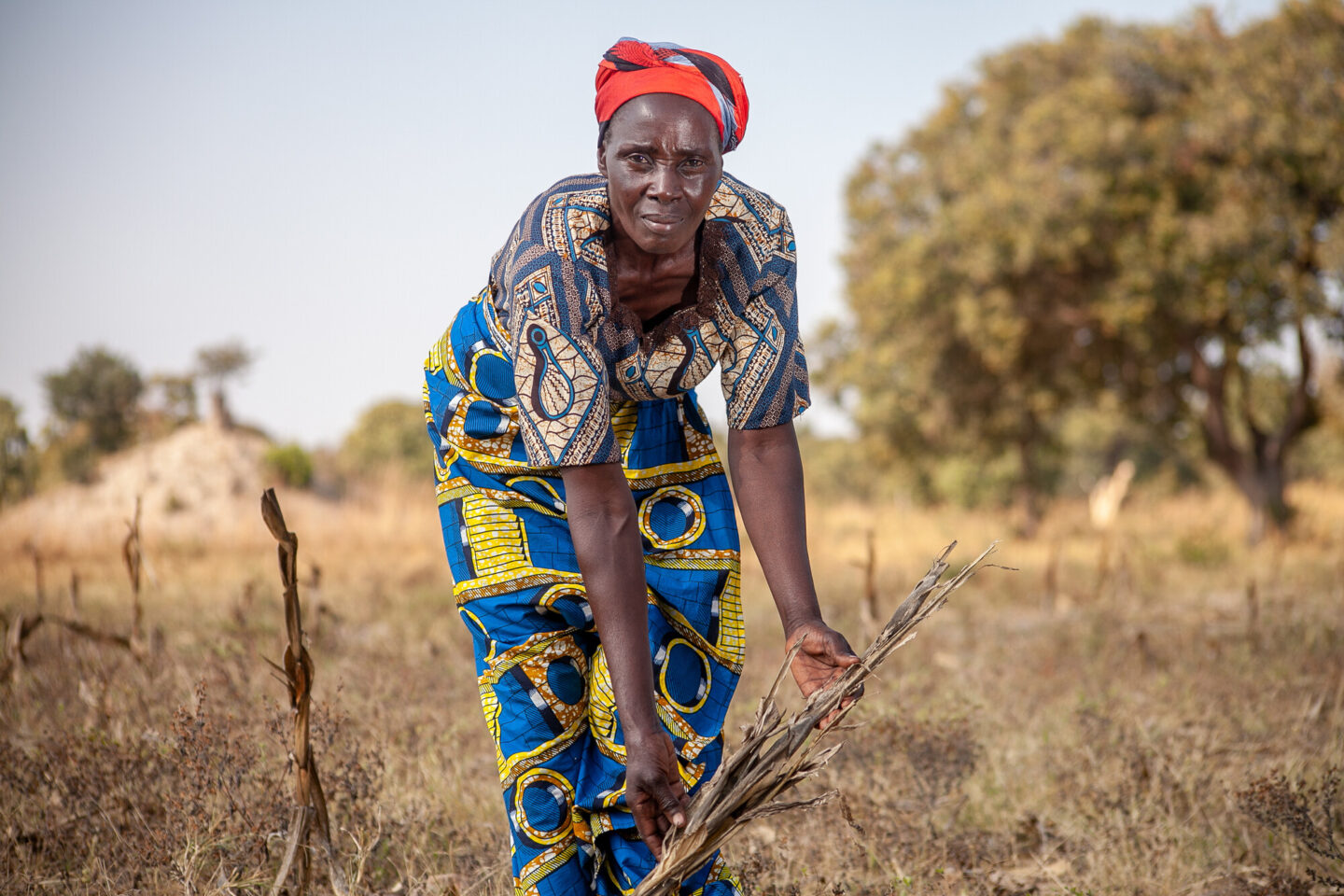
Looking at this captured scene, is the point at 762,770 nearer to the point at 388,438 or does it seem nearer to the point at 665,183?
the point at 665,183

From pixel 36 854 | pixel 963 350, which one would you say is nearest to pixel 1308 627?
pixel 36 854

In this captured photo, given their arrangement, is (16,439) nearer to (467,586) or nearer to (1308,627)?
(467,586)

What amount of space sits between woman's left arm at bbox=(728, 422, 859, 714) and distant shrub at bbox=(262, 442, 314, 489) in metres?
12.3

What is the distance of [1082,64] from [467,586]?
1501cm

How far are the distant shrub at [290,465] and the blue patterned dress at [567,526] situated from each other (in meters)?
12.0

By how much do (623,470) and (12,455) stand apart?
4.68 meters

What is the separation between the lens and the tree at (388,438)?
61.0 feet

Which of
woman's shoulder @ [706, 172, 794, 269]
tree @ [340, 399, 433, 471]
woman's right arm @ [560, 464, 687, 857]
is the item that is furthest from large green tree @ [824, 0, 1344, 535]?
woman's right arm @ [560, 464, 687, 857]

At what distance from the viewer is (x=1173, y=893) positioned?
8.84ft

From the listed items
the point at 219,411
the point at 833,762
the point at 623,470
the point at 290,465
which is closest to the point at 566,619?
the point at 623,470

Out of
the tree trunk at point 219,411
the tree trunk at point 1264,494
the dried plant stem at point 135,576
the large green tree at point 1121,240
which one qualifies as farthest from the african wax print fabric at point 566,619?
the tree trunk at point 219,411

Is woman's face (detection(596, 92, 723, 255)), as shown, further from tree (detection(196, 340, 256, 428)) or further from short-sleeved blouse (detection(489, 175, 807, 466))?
tree (detection(196, 340, 256, 428))

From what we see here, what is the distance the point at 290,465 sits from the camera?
13711mm

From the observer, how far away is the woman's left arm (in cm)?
185
